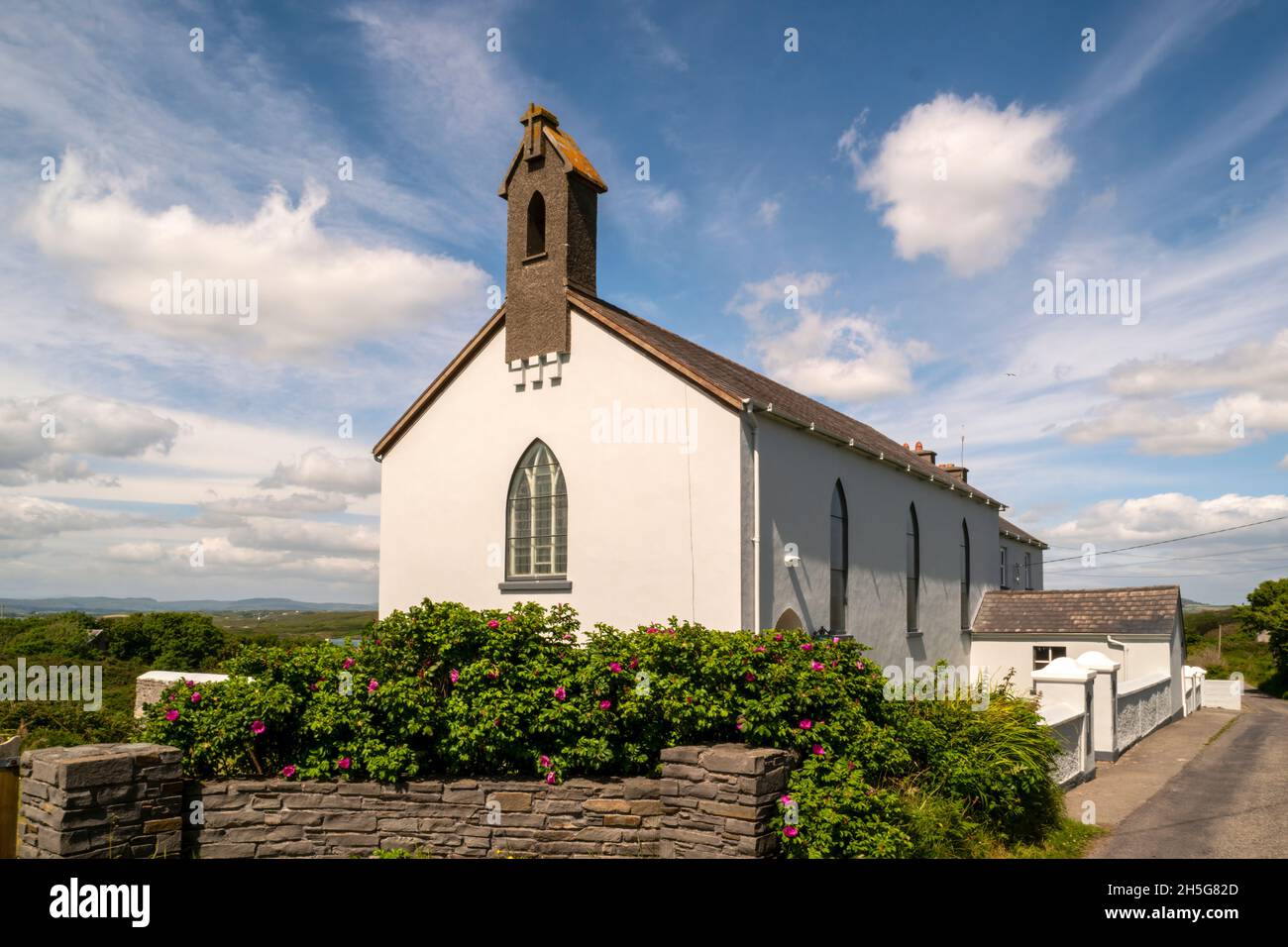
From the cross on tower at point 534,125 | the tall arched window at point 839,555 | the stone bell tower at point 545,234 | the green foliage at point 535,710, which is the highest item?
the cross on tower at point 534,125

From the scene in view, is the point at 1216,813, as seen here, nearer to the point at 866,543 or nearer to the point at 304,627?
the point at 866,543

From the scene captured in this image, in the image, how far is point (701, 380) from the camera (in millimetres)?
15336

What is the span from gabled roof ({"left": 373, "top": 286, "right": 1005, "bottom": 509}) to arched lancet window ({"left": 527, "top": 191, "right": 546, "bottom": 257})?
60.4 inches

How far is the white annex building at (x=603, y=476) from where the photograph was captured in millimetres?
15312

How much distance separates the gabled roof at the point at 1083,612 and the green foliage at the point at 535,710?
1985 cm

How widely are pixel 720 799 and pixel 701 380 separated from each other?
855 centimetres

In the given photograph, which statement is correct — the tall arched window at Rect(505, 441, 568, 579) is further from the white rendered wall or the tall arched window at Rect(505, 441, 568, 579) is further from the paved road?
the paved road

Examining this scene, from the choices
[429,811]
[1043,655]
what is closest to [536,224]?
[429,811]

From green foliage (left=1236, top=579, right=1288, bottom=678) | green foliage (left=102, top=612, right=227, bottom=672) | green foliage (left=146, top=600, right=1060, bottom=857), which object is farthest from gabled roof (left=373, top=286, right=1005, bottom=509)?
green foliage (left=1236, top=579, right=1288, bottom=678)

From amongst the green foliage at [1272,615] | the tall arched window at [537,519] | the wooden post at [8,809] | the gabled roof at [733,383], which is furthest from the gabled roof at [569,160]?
the green foliage at [1272,615]

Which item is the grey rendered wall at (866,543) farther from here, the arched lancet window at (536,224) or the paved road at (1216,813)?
the arched lancet window at (536,224)

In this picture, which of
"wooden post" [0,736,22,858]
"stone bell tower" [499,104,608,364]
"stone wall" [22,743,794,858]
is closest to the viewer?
"stone wall" [22,743,794,858]

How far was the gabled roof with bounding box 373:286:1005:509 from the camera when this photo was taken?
15.6m
